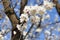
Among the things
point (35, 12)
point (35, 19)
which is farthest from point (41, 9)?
point (35, 19)

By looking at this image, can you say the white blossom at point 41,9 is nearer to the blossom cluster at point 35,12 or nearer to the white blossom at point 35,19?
the blossom cluster at point 35,12

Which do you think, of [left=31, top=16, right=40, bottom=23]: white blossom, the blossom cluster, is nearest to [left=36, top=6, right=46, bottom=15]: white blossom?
the blossom cluster

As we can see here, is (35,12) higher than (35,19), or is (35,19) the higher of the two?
(35,12)

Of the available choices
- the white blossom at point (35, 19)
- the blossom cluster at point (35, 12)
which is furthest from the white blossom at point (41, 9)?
the white blossom at point (35, 19)

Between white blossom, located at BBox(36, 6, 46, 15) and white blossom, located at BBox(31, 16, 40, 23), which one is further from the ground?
white blossom, located at BBox(36, 6, 46, 15)

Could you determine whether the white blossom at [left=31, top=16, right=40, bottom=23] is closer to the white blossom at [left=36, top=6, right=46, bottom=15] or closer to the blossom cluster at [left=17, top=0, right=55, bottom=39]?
the blossom cluster at [left=17, top=0, right=55, bottom=39]

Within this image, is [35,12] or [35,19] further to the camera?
[35,19]

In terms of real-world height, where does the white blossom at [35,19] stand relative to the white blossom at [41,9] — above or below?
below

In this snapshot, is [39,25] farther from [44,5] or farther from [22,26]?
[44,5]

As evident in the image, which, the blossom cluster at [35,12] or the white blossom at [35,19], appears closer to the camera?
the blossom cluster at [35,12]

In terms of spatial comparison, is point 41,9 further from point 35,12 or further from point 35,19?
point 35,19

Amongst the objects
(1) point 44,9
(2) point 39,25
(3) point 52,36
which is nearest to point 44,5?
(1) point 44,9

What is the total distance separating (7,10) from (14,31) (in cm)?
41

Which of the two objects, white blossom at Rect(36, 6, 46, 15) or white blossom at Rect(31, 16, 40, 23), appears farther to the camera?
white blossom at Rect(31, 16, 40, 23)
